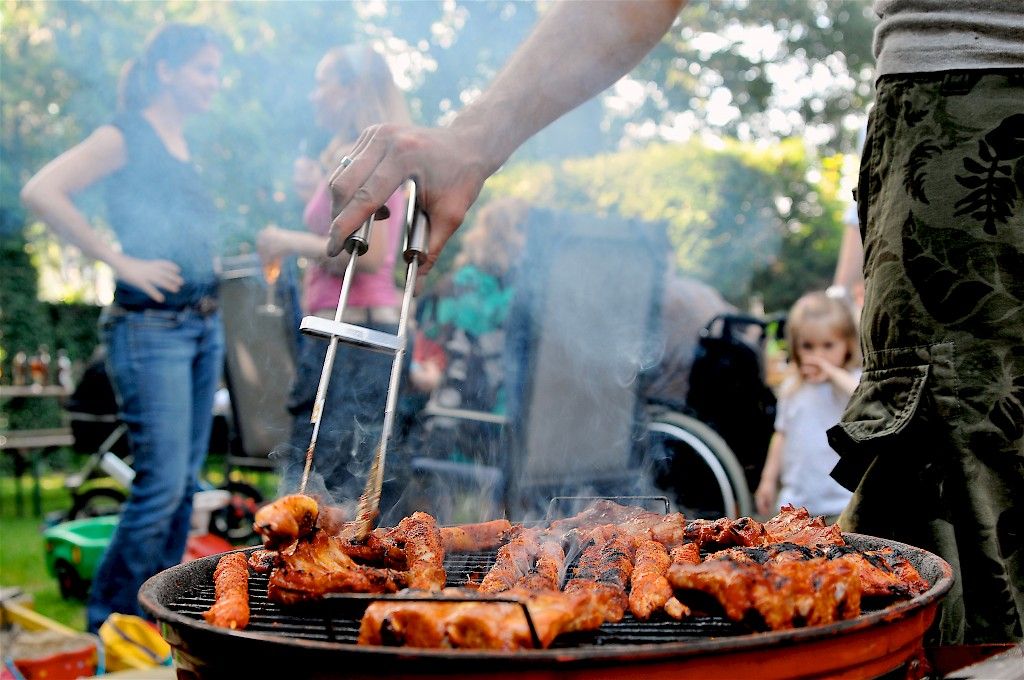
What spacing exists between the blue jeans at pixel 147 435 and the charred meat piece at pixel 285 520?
2.94 meters

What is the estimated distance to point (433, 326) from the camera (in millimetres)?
6609

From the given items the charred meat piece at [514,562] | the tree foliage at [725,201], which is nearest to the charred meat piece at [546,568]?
the charred meat piece at [514,562]

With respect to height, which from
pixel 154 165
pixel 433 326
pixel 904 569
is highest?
pixel 154 165

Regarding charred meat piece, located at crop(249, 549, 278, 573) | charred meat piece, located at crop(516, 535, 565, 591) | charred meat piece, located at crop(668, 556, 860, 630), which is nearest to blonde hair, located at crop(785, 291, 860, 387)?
charred meat piece, located at crop(516, 535, 565, 591)

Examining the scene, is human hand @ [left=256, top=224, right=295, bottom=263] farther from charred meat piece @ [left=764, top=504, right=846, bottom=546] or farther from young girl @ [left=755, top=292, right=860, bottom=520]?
charred meat piece @ [left=764, top=504, right=846, bottom=546]

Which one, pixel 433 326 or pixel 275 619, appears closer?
pixel 275 619

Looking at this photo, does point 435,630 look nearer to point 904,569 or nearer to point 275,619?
point 275,619

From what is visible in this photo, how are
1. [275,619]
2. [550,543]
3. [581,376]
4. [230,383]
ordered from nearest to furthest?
[275,619] → [550,543] → [581,376] → [230,383]

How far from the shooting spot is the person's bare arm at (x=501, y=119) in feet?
5.52

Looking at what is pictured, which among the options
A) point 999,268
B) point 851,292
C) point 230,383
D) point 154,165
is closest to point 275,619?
point 999,268

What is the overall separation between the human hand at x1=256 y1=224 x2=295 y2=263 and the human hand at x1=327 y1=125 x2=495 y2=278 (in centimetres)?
269

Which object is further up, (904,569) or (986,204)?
(986,204)

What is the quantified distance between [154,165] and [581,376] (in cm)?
255

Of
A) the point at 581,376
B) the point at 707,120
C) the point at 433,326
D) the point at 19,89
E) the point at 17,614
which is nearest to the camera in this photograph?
the point at 17,614
